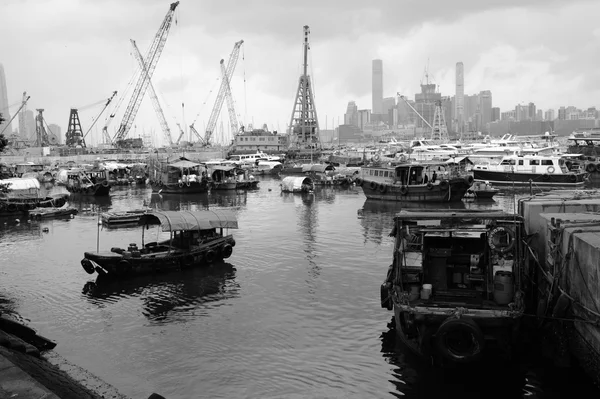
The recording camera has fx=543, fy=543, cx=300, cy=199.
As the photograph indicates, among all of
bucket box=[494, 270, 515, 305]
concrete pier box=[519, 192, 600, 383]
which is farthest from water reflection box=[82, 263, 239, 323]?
concrete pier box=[519, 192, 600, 383]

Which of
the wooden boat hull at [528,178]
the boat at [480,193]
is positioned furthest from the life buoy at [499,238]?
the wooden boat hull at [528,178]

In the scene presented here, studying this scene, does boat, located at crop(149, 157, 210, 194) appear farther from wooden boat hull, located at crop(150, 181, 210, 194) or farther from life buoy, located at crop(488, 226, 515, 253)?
life buoy, located at crop(488, 226, 515, 253)

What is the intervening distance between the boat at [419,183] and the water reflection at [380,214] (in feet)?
1.89

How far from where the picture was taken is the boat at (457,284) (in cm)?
1231

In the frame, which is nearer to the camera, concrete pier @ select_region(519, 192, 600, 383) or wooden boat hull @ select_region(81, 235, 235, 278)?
concrete pier @ select_region(519, 192, 600, 383)

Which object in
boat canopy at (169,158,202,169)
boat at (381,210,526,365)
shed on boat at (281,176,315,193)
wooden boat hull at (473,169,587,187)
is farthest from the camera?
boat canopy at (169,158,202,169)

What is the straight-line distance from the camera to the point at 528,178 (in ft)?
169

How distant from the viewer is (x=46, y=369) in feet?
41.2

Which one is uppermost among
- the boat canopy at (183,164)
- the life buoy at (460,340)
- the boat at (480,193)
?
the boat canopy at (183,164)

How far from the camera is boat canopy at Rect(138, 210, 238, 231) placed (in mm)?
22688

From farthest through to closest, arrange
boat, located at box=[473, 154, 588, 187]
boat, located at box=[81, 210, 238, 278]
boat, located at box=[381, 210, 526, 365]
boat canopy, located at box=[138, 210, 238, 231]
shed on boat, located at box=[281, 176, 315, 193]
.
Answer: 1. shed on boat, located at box=[281, 176, 315, 193]
2. boat, located at box=[473, 154, 588, 187]
3. boat canopy, located at box=[138, 210, 238, 231]
4. boat, located at box=[81, 210, 238, 278]
5. boat, located at box=[381, 210, 526, 365]

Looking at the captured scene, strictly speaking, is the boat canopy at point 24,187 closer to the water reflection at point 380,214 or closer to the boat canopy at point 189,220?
the boat canopy at point 189,220

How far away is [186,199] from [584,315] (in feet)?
147

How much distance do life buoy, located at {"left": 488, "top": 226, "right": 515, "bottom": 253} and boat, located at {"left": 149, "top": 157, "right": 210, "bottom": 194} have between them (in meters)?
44.4
